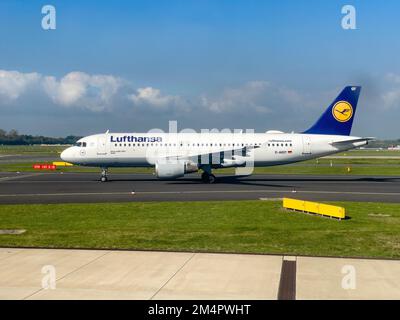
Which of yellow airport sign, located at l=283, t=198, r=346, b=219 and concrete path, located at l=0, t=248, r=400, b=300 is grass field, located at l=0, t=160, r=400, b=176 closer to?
yellow airport sign, located at l=283, t=198, r=346, b=219

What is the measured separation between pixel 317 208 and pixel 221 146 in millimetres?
21601

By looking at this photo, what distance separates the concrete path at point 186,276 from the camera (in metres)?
11.2

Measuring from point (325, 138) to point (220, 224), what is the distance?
26867mm

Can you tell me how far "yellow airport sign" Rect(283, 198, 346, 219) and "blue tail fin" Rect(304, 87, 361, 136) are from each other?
22.2 m

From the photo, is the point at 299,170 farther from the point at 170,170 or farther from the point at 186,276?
the point at 186,276

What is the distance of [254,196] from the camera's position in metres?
31.3

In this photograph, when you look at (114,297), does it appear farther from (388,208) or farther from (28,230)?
(388,208)

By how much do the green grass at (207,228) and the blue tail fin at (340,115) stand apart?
18.9 metres

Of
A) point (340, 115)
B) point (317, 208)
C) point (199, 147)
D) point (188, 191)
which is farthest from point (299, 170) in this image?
point (317, 208)

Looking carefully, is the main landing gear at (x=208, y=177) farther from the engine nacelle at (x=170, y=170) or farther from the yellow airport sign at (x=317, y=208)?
the yellow airport sign at (x=317, y=208)

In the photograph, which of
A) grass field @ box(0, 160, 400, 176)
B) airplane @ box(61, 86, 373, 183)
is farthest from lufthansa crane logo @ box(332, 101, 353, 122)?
grass field @ box(0, 160, 400, 176)

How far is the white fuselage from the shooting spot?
42.3m
